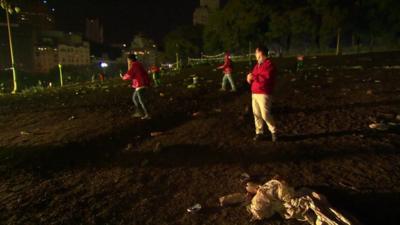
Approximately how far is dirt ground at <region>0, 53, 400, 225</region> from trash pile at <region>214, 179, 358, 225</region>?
177 mm

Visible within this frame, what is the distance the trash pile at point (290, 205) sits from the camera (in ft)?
16.8

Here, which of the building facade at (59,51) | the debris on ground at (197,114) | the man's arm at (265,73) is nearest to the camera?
the man's arm at (265,73)

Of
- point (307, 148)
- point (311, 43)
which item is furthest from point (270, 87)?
point (311, 43)

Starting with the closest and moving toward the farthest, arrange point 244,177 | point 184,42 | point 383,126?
point 244,177, point 383,126, point 184,42

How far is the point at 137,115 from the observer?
12.2 m

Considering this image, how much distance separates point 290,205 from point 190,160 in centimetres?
289

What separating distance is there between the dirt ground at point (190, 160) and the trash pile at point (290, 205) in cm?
18

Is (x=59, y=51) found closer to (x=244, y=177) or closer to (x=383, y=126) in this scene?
(x=383, y=126)

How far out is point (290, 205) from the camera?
18.0ft

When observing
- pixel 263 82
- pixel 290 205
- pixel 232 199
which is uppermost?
pixel 263 82

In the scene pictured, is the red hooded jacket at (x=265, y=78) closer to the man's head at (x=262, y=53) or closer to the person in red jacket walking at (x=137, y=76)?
the man's head at (x=262, y=53)

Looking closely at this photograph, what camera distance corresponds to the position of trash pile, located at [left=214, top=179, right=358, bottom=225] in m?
5.12

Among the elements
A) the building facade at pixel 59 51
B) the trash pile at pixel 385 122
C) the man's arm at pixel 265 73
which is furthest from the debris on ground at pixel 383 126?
the building facade at pixel 59 51

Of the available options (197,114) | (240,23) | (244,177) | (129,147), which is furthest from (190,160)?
(240,23)
